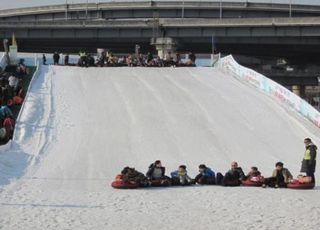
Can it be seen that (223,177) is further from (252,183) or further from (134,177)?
(134,177)

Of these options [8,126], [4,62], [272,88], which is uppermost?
[4,62]

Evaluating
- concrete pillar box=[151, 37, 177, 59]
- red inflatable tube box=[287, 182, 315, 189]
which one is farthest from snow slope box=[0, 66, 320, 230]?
concrete pillar box=[151, 37, 177, 59]

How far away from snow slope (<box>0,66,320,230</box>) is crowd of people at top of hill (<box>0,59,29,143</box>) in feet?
1.59

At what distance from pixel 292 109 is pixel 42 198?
1638 cm

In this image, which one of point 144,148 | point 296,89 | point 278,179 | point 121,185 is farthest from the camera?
point 296,89

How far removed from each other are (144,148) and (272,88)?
11488 millimetres

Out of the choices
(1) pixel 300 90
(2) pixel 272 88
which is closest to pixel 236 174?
(2) pixel 272 88

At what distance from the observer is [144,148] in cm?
2108

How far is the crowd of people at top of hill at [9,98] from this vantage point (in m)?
20.4

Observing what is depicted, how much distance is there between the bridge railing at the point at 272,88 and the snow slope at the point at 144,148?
419 millimetres

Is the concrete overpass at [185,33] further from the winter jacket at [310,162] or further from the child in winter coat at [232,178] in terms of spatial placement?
the child in winter coat at [232,178]

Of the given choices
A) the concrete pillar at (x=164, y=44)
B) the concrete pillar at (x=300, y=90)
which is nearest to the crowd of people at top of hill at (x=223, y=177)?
the concrete pillar at (x=164, y=44)

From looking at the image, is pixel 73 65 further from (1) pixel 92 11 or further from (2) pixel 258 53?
(1) pixel 92 11

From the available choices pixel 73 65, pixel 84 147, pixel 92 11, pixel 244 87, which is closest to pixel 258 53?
pixel 92 11
